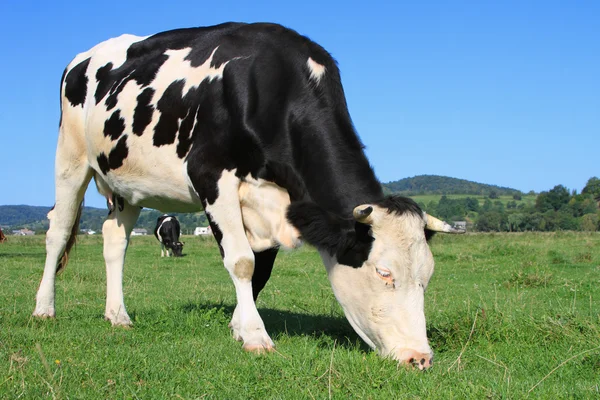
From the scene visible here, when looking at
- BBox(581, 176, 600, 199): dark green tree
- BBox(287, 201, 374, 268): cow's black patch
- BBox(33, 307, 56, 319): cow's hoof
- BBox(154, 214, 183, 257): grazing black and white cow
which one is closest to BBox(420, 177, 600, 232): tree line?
BBox(581, 176, 600, 199): dark green tree

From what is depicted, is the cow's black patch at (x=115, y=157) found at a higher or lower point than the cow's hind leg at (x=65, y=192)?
higher

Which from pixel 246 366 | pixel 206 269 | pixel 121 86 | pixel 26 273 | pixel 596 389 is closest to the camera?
pixel 596 389

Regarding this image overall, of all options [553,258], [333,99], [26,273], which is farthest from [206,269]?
[333,99]

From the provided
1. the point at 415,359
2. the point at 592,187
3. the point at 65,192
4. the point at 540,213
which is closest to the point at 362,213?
the point at 415,359

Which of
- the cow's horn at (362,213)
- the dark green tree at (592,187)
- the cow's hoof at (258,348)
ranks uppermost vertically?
the dark green tree at (592,187)

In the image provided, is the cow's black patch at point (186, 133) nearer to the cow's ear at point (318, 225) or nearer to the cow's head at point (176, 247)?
the cow's ear at point (318, 225)

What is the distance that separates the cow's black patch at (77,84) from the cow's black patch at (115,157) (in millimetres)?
1019

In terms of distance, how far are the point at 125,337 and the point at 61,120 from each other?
3.60 metres

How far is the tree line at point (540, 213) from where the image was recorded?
86250 mm

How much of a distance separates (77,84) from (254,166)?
3500mm

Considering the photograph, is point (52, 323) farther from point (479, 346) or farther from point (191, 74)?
point (479, 346)

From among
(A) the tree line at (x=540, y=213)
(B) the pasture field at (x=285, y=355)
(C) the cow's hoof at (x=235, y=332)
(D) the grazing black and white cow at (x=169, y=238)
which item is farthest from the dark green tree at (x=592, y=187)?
(C) the cow's hoof at (x=235, y=332)

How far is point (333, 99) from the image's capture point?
6.03m

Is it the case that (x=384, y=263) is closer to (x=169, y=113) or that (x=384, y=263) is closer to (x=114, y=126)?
(x=169, y=113)
